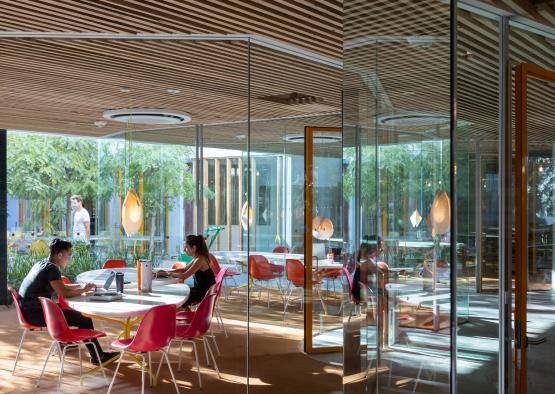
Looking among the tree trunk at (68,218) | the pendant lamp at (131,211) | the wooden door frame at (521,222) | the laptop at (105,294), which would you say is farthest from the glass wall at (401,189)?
the tree trunk at (68,218)

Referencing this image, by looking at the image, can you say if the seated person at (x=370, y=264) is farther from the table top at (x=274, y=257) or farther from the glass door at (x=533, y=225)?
the table top at (x=274, y=257)

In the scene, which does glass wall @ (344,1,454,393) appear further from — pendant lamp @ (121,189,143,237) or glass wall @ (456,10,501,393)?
pendant lamp @ (121,189,143,237)

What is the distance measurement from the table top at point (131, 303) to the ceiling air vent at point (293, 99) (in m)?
2.47

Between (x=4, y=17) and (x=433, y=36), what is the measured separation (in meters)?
3.47

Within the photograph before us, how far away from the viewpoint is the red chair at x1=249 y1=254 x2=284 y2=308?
6.46 m

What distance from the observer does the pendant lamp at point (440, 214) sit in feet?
8.81

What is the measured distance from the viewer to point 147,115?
30.4 feet

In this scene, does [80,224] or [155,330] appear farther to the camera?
[80,224]

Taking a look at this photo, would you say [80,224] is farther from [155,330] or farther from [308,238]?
[155,330]

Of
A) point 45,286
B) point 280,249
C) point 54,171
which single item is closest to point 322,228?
point 280,249

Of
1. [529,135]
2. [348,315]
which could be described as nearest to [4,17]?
[348,315]

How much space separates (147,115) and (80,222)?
422 centimetres

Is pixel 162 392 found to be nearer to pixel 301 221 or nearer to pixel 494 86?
pixel 301 221

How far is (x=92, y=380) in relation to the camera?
20.5 ft
